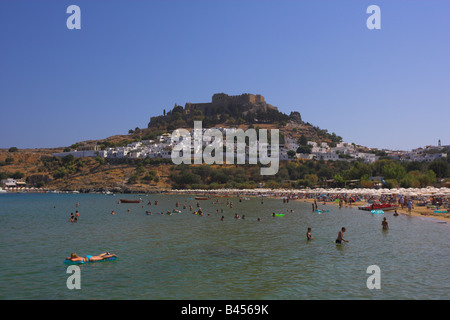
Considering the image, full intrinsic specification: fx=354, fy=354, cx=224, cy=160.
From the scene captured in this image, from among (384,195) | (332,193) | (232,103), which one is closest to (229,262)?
(384,195)

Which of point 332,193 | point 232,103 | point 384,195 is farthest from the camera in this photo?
point 232,103

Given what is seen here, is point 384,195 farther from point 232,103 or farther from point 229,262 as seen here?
point 232,103

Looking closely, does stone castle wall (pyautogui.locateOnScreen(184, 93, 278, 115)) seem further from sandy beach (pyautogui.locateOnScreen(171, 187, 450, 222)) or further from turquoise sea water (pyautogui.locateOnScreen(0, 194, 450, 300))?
turquoise sea water (pyautogui.locateOnScreen(0, 194, 450, 300))

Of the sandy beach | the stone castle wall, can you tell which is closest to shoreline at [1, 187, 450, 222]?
the sandy beach

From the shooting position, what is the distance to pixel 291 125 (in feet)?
533

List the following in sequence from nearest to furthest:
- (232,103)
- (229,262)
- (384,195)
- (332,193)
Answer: (229,262) → (384,195) → (332,193) → (232,103)

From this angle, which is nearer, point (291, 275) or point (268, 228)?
point (291, 275)

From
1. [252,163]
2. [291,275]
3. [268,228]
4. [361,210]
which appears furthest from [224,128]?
[291,275]

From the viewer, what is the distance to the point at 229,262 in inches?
672

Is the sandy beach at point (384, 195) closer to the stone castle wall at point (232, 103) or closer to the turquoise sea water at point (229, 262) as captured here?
the turquoise sea water at point (229, 262)

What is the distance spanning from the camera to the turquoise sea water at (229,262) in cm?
1276

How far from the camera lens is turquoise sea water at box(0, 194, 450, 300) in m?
12.8
